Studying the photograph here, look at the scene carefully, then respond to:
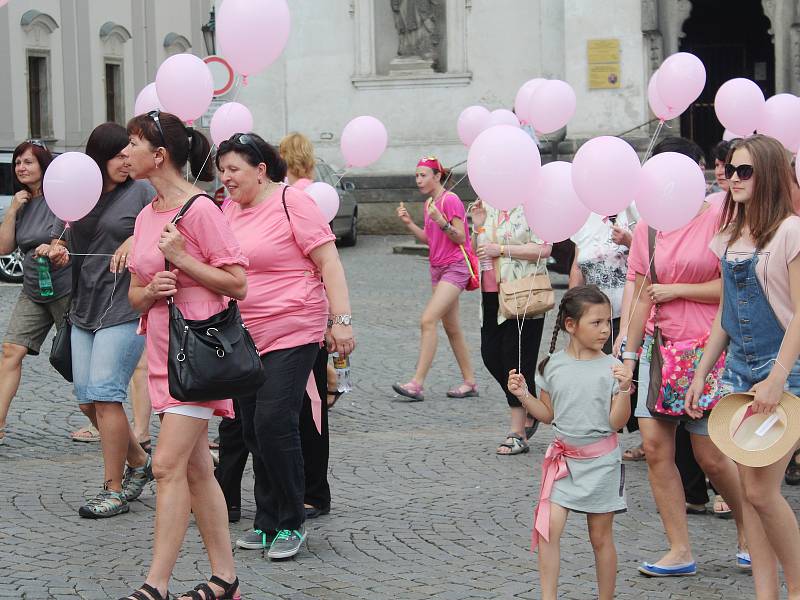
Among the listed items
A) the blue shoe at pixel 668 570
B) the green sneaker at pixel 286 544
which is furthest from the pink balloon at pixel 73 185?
the blue shoe at pixel 668 570

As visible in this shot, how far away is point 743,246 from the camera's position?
514 centimetres

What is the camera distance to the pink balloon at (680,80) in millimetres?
8086

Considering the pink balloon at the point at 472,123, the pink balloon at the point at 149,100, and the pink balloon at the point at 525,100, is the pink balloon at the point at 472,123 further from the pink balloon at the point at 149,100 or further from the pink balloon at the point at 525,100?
the pink balloon at the point at 149,100

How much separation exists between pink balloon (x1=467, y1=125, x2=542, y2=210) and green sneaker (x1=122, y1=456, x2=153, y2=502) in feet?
7.97

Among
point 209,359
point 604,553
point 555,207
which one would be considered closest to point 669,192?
point 555,207

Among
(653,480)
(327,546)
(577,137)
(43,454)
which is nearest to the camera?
(653,480)

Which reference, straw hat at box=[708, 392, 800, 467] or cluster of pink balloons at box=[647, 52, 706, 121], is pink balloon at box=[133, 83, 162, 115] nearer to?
cluster of pink balloons at box=[647, 52, 706, 121]

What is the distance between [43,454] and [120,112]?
32.4m

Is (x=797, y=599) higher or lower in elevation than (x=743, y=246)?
lower

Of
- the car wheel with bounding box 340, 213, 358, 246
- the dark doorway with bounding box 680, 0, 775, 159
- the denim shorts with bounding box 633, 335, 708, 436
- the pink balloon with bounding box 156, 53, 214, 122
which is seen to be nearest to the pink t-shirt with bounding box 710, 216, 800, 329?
the denim shorts with bounding box 633, 335, 708, 436

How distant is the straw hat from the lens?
16.0 ft

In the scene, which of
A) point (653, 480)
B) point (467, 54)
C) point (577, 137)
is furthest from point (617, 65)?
point (653, 480)

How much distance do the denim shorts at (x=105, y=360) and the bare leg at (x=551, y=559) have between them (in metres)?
2.59

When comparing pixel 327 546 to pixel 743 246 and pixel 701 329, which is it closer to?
pixel 701 329
